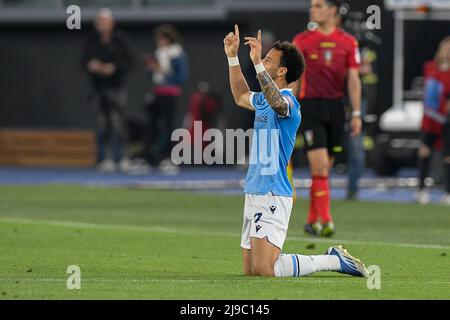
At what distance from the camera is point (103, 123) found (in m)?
29.3

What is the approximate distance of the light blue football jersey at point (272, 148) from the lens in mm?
11742

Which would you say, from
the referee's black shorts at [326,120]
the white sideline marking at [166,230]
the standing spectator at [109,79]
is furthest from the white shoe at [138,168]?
the referee's black shorts at [326,120]

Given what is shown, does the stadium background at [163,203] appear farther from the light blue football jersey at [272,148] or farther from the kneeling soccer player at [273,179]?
the light blue football jersey at [272,148]

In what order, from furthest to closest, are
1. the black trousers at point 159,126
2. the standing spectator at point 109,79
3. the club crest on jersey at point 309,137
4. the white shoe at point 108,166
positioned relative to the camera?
the black trousers at point 159,126
the white shoe at point 108,166
the standing spectator at point 109,79
the club crest on jersey at point 309,137

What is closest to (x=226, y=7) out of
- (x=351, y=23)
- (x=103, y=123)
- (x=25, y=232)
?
(x=103, y=123)

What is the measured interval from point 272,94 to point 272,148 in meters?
0.56

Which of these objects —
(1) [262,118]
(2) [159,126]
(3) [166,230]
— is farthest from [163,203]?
(1) [262,118]

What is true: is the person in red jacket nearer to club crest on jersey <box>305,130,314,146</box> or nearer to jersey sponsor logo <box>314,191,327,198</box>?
club crest on jersey <box>305,130,314,146</box>

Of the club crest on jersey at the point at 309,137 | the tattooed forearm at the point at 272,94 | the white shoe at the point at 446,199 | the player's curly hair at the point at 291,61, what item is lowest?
the white shoe at the point at 446,199

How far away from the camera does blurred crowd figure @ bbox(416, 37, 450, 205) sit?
22.0 meters

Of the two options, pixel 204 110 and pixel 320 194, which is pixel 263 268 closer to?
pixel 320 194

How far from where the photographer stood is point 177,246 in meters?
15.0

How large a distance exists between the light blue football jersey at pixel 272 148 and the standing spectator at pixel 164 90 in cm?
1711

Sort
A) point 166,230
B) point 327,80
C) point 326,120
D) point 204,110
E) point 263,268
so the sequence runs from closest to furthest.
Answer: point 263,268 → point 326,120 → point 166,230 → point 327,80 → point 204,110
